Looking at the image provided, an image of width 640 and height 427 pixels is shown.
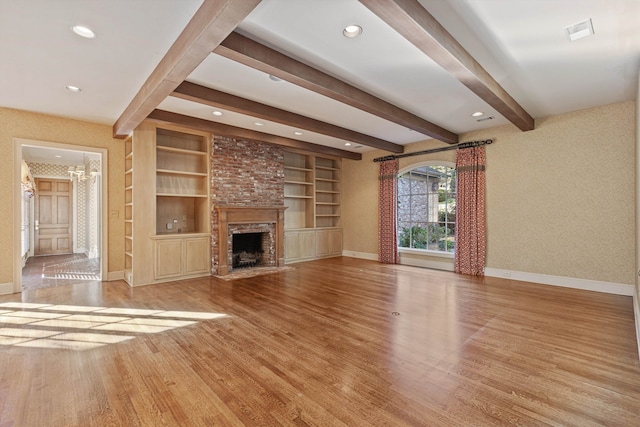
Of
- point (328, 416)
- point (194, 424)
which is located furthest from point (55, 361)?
point (328, 416)

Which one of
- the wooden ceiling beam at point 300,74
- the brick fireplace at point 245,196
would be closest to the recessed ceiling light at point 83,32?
the wooden ceiling beam at point 300,74

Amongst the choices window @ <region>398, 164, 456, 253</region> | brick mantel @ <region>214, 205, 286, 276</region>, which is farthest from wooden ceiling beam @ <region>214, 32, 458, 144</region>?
brick mantel @ <region>214, 205, 286, 276</region>

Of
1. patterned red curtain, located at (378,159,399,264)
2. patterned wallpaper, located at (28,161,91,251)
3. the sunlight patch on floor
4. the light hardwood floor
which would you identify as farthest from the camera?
patterned wallpaper, located at (28,161,91,251)

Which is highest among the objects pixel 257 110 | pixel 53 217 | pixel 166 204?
pixel 257 110

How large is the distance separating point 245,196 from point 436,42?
5.00 meters

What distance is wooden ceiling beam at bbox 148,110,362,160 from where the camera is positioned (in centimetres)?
493

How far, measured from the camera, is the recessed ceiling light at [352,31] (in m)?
2.67

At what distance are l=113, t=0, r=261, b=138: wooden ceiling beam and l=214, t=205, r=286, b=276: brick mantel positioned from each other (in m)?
2.64

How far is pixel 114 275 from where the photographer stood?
226 inches

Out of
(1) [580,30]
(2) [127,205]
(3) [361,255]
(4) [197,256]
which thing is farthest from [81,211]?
(1) [580,30]

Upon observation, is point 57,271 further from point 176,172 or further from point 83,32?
point 83,32

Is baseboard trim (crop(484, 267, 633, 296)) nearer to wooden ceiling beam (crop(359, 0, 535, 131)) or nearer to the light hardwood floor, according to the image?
the light hardwood floor

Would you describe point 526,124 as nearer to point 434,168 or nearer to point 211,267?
Result: point 434,168

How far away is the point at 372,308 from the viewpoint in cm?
406
